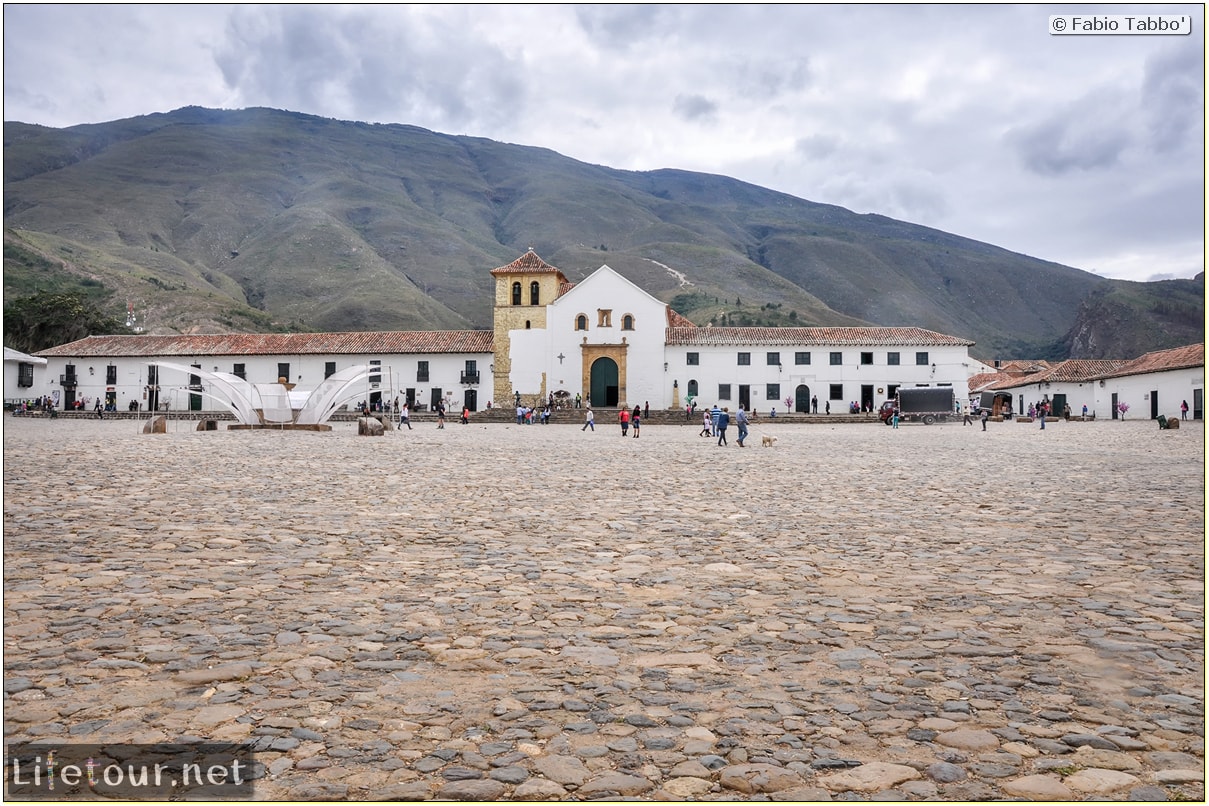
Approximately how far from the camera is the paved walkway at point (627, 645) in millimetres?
2666

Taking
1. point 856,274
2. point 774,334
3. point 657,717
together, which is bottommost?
point 657,717

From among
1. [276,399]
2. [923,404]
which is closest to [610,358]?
[923,404]

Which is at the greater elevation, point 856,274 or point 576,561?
point 856,274

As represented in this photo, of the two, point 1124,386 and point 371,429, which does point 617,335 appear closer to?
point 371,429

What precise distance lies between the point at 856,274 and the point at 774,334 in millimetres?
106330

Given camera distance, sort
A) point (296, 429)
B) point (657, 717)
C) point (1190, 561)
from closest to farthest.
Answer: point (657, 717)
point (1190, 561)
point (296, 429)

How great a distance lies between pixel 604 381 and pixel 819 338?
1396cm

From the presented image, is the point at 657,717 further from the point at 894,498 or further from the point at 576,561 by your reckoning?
the point at 894,498

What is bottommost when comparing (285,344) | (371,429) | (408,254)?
(371,429)

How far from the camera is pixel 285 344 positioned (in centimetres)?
5384

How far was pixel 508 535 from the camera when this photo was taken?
709 centimetres

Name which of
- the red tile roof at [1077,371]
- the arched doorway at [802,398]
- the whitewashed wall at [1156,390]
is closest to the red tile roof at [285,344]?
the arched doorway at [802,398]

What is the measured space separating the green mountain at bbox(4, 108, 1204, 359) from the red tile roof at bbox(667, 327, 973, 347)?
2595 centimetres

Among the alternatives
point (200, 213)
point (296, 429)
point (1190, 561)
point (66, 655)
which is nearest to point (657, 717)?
point (66, 655)
